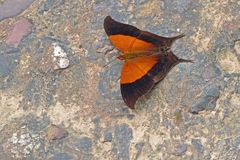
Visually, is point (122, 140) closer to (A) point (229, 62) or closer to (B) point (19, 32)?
(A) point (229, 62)

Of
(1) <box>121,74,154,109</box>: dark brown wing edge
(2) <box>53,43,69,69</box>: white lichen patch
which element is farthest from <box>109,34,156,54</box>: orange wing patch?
(2) <box>53,43,69,69</box>: white lichen patch

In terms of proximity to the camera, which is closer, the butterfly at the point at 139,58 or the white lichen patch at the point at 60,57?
the butterfly at the point at 139,58

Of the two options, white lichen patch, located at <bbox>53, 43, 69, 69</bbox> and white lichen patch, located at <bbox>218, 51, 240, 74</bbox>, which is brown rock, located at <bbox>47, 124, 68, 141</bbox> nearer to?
white lichen patch, located at <bbox>53, 43, 69, 69</bbox>

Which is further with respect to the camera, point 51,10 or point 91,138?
point 51,10

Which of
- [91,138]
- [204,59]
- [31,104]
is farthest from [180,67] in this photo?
[31,104]

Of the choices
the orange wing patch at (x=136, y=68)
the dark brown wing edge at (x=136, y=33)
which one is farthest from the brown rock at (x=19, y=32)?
the orange wing patch at (x=136, y=68)

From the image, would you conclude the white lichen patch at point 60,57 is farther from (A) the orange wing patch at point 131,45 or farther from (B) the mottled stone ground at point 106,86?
(A) the orange wing patch at point 131,45

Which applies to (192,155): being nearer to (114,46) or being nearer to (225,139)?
(225,139)
